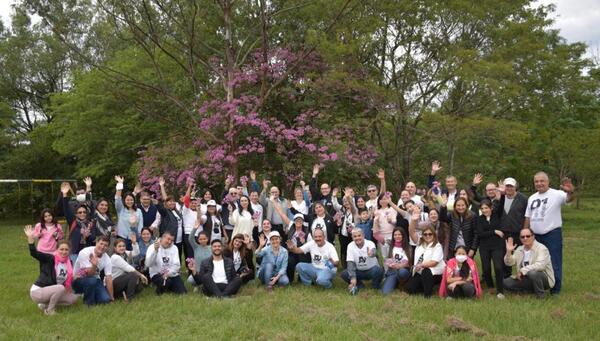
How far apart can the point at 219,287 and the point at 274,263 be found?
1.08 metres

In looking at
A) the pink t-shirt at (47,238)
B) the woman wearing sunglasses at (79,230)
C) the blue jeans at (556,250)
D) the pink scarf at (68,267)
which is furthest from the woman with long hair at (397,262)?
the pink t-shirt at (47,238)

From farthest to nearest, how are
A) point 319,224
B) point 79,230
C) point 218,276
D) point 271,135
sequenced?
point 271,135
point 319,224
point 79,230
point 218,276

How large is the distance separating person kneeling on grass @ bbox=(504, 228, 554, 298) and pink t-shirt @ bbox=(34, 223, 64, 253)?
6686 millimetres

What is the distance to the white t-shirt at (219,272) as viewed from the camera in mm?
7707

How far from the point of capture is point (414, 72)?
16.1 meters

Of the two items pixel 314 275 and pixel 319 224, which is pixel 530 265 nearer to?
pixel 314 275

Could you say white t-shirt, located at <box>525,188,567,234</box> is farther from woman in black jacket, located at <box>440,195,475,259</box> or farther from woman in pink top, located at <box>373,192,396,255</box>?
woman in pink top, located at <box>373,192,396,255</box>

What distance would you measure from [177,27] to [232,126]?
189 inches

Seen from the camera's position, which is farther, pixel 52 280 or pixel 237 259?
pixel 237 259

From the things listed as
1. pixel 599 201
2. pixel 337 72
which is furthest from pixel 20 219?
pixel 599 201

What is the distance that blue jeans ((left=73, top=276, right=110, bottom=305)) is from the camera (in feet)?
23.5

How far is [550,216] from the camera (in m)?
7.22

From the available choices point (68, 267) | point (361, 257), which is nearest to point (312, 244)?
point (361, 257)

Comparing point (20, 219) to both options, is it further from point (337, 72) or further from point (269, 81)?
point (337, 72)
